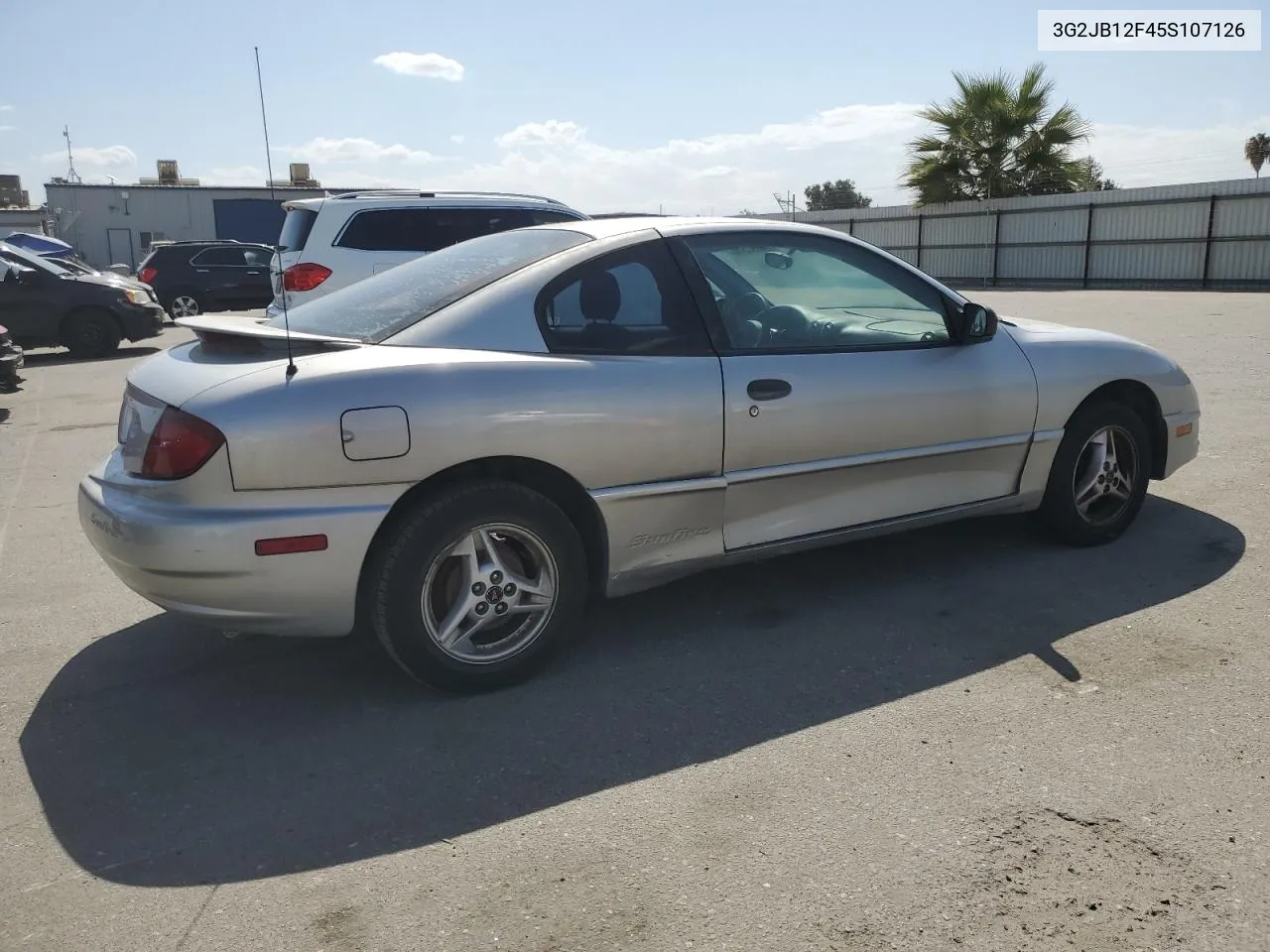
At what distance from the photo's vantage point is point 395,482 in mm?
3223

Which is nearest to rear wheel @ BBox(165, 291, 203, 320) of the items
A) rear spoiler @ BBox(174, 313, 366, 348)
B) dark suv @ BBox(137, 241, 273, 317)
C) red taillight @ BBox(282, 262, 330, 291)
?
dark suv @ BBox(137, 241, 273, 317)

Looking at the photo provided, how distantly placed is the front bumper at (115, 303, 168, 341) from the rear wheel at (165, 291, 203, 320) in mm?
4716

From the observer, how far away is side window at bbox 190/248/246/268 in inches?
773

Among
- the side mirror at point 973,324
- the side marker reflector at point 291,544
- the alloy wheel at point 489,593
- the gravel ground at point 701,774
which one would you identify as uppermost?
the side mirror at point 973,324

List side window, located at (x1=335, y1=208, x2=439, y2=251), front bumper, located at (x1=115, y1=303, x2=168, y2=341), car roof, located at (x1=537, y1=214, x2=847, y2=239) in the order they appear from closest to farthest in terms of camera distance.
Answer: car roof, located at (x1=537, y1=214, x2=847, y2=239), side window, located at (x1=335, y1=208, x2=439, y2=251), front bumper, located at (x1=115, y1=303, x2=168, y2=341)

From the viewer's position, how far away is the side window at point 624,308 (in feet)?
11.8

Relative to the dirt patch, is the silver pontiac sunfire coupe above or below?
above

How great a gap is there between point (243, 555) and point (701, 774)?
1.46m

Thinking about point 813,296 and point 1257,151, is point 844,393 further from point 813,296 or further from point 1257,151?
point 1257,151

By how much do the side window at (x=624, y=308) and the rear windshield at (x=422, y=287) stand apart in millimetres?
190

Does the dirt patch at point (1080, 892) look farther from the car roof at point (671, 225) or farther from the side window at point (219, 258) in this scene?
the side window at point (219, 258)

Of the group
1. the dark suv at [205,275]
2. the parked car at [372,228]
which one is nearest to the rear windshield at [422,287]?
the parked car at [372,228]

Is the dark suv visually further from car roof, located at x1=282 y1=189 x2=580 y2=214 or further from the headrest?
the headrest

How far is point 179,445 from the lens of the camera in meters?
3.14
